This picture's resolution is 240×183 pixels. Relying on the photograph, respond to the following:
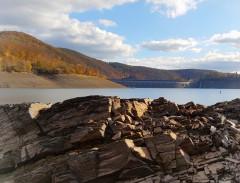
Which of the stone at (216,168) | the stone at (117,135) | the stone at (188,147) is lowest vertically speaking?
the stone at (216,168)

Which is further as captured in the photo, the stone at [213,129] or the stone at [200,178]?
the stone at [213,129]

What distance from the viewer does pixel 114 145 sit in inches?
541

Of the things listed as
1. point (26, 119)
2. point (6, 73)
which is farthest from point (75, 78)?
point (26, 119)

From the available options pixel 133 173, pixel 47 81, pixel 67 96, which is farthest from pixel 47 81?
pixel 133 173

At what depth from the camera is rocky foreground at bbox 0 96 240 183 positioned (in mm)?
13047

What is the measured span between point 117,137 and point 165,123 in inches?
146

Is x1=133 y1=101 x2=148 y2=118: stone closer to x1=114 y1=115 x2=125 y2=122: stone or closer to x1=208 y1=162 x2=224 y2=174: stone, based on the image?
x1=114 y1=115 x2=125 y2=122: stone

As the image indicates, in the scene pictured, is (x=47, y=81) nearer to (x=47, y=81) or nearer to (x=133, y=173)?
(x=47, y=81)

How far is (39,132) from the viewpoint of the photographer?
61.4 ft

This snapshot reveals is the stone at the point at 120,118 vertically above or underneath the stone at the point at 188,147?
above

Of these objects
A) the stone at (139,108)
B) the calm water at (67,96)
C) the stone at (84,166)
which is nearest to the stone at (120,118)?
the stone at (139,108)

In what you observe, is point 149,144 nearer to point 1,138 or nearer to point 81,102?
point 81,102

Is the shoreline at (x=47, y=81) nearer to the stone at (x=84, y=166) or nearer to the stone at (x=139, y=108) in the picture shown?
the stone at (x=139, y=108)

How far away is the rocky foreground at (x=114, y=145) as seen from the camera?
1305 cm
